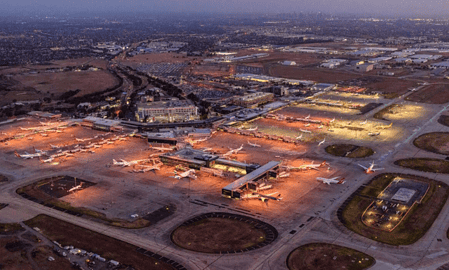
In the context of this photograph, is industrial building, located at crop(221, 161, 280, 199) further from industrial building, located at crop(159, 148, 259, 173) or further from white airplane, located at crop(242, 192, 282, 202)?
industrial building, located at crop(159, 148, 259, 173)

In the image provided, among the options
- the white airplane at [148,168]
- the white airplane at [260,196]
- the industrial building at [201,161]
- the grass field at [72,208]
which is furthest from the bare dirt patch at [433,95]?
the grass field at [72,208]

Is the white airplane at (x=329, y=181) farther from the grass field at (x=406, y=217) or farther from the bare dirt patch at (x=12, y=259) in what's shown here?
the bare dirt patch at (x=12, y=259)

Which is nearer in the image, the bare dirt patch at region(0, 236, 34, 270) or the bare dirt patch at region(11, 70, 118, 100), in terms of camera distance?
the bare dirt patch at region(0, 236, 34, 270)

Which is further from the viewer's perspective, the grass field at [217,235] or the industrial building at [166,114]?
the industrial building at [166,114]

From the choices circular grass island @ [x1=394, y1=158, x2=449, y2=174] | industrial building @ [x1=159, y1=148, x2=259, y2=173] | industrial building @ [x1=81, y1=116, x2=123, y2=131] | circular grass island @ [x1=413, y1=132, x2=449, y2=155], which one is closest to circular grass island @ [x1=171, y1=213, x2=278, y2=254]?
industrial building @ [x1=159, y1=148, x2=259, y2=173]

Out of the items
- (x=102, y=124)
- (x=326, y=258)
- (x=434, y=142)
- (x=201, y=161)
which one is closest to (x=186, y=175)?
(x=201, y=161)

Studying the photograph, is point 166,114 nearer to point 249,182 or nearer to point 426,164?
point 249,182

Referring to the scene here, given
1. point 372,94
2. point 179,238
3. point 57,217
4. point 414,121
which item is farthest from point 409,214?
point 372,94
